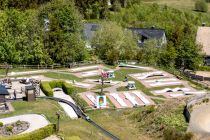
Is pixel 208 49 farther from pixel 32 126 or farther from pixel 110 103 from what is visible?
pixel 32 126

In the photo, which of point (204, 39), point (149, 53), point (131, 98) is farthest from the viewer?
point (204, 39)

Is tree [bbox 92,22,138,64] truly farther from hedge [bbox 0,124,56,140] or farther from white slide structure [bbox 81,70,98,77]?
hedge [bbox 0,124,56,140]

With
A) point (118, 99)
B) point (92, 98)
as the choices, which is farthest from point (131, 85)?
point (92, 98)

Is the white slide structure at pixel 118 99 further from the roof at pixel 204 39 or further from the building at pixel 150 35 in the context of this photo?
the roof at pixel 204 39

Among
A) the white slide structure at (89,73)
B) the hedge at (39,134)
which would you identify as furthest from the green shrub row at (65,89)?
the hedge at (39,134)

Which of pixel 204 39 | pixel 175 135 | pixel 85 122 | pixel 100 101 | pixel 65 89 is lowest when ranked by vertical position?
pixel 85 122

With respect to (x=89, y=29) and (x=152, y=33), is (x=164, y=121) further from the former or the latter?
(x=89, y=29)

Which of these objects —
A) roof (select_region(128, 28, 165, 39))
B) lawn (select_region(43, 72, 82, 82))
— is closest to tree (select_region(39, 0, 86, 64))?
lawn (select_region(43, 72, 82, 82))
